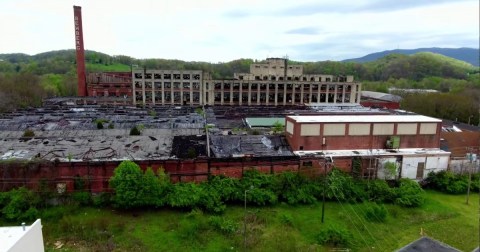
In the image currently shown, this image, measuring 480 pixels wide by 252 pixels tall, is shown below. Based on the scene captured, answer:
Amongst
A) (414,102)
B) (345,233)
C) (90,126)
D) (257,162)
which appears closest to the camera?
(345,233)

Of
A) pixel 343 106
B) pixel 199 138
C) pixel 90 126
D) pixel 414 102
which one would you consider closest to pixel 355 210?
pixel 199 138

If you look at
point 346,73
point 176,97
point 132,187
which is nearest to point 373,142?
point 132,187

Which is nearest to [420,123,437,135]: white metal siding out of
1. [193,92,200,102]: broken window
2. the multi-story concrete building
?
the multi-story concrete building

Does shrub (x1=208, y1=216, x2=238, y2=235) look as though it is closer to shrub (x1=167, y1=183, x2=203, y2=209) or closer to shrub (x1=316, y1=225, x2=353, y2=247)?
shrub (x1=167, y1=183, x2=203, y2=209)

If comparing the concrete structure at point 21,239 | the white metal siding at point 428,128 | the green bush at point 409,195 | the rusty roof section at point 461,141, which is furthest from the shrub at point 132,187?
the rusty roof section at point 461,141

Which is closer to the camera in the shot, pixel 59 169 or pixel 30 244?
pixel 30 244

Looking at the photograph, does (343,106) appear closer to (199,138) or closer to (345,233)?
(199,138)
